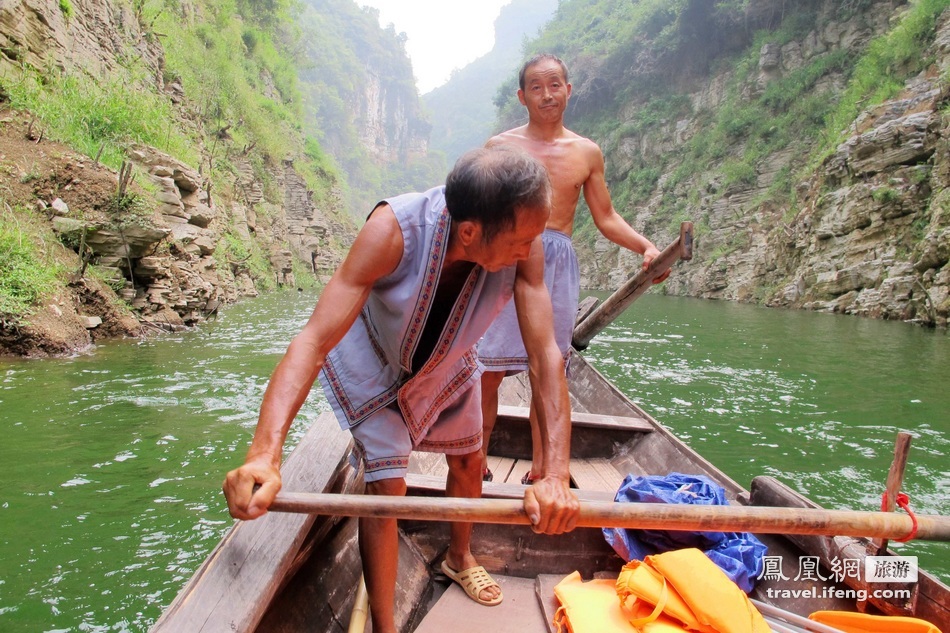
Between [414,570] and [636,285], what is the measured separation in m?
2.20

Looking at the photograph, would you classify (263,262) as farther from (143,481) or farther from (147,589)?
(147,589)

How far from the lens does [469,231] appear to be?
1481 mm

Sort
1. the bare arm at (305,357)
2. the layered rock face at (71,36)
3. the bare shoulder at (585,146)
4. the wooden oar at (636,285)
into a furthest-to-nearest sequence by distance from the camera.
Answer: the layered rock face at (71,36) → the wooden oar at (636,285) → the bare shoulder at (585,146) → the bare arm at (305,357)

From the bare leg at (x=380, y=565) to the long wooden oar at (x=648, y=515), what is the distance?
22cm

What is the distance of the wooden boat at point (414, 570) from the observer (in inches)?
55.1

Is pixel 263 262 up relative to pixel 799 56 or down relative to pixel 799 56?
down

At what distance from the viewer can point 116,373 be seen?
18.5 ft

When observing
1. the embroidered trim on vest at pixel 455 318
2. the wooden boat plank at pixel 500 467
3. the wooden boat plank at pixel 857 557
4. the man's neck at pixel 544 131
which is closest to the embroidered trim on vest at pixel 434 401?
the embroidered trim on vest at pixel 455 318

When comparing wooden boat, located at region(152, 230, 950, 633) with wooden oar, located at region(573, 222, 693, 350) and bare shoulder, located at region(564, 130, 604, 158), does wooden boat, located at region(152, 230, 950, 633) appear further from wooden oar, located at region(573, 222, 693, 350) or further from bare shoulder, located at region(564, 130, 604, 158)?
bare shoulder, located at region(564, 130, 604, 158)

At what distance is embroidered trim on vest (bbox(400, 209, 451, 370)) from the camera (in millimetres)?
1576

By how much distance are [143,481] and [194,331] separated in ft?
19.0

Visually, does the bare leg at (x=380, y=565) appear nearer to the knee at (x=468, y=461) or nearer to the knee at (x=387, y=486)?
the knee at (x=387, y=486)

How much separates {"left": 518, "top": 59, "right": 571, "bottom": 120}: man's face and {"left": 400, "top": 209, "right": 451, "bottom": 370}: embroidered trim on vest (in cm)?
127

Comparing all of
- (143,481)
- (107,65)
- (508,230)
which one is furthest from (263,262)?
(508,230)
